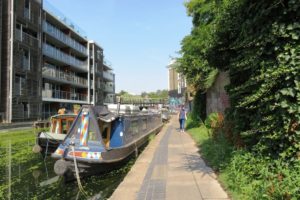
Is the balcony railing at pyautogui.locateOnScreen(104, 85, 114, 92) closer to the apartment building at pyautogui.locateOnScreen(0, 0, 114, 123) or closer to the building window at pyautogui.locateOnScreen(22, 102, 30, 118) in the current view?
the apartment building at pyautogui.locateOnScreen(0, 0, 114, 123)

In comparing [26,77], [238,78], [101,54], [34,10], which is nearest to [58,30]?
[34,10]

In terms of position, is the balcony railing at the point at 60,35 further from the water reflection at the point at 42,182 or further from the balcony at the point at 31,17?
the water reflection at the point at 42,182

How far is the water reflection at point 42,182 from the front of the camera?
10383 mm

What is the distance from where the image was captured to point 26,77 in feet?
129

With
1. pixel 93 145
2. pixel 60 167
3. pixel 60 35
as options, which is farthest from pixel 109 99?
pixel 60 167

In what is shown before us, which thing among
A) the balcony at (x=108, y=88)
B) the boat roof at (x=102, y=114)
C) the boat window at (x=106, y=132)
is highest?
the balcony at (x=108, y=88)

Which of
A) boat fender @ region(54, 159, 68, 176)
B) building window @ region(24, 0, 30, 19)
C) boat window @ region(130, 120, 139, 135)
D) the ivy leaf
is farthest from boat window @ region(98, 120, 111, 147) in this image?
building window @ region(24, 0, 30, 19)

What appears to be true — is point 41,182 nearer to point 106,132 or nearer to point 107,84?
point 106,132

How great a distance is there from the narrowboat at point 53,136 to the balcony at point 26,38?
886 inches

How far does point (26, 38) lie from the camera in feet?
130

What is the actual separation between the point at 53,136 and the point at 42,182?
17.6ft

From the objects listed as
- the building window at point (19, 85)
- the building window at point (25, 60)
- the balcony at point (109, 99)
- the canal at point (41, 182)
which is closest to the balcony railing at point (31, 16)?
the building window at point (25, 60)

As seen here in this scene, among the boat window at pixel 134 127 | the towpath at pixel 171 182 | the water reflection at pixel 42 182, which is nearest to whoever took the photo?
the towpath at pixel 171 182

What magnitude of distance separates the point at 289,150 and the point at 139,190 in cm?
359
